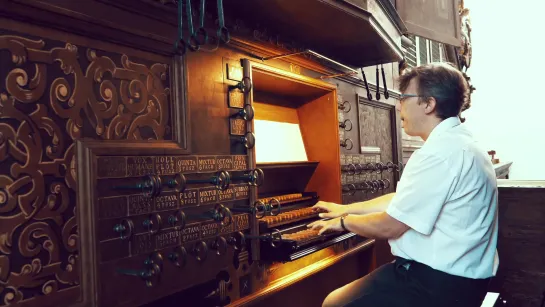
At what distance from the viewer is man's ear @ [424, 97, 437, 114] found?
94.2 inches

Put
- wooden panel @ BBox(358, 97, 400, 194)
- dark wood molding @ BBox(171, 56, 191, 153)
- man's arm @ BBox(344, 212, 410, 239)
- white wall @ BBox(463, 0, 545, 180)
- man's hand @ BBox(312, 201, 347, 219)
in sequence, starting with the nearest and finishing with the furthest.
A: dark wood molding @ BBox(171, 56, 191, 153), man's arm @ BBox(344, 212, 410, 239), man's hand @ BBox(312, 201, 347, 219), wooden panel @ BBox(358, 97, 400, 194), white wall @ BBox(463, 0, 545, 180)

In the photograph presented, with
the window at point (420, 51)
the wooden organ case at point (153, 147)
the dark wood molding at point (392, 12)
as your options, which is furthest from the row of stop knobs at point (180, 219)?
the window at point (420, 51)

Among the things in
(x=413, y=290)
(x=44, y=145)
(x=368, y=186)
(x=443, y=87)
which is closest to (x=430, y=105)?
(x=443, y=87)

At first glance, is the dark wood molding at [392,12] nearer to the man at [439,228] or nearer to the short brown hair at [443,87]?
the short brown hair at [443,87]

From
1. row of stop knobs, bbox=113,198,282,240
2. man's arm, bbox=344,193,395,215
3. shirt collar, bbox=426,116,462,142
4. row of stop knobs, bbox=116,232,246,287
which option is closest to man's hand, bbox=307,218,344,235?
row of stop knobs, bbox=113,198,282,240

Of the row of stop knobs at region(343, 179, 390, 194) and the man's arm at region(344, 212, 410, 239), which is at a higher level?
the row of stop knobs at region(343, 179, 390, 194)

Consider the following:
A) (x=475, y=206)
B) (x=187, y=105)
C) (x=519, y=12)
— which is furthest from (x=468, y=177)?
(x=519, y=12)

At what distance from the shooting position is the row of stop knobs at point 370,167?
12.0 feet

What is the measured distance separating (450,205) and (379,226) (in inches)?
13.5

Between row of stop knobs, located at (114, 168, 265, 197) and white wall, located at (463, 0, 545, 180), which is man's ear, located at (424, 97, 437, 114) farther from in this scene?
white wall, located at (463, 0, 545, 180)

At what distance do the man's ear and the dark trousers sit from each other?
2.57 ft

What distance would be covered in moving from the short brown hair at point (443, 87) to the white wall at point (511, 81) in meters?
7.55

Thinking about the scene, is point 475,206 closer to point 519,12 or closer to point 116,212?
point 116,212

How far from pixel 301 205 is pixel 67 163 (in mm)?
2060
